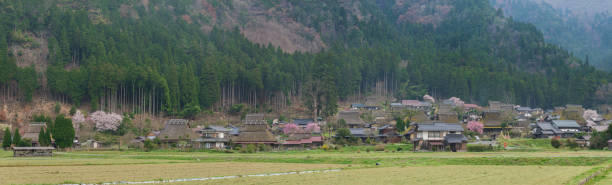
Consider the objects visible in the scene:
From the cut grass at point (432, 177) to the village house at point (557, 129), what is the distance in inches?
1707

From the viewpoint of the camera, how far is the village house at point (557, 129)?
270 ft

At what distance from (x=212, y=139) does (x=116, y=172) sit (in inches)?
1304

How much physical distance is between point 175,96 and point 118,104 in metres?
8.40

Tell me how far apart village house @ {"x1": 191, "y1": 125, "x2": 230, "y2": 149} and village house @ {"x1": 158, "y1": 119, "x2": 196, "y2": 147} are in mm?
1496

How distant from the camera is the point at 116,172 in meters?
39.5

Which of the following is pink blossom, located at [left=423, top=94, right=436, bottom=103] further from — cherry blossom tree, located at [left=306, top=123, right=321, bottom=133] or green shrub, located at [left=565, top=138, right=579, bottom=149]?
green shrub, located at [left=565, top=138, right=579, bottom=149]

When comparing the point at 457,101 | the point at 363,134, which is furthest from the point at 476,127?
the point at 457,101

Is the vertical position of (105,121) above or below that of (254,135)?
above

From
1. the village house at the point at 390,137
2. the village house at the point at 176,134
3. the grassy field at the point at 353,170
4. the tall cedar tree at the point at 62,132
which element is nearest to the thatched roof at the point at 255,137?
the village house at the point at 176,134

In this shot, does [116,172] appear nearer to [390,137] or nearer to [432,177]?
[432,177]

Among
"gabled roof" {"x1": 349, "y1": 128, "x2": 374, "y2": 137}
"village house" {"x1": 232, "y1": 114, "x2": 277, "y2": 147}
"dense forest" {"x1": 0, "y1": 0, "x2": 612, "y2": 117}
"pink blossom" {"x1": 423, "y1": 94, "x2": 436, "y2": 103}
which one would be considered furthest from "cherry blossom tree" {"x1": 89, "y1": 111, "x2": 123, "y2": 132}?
"pink blossom" {"x1": 423, "y1": 94, "x2": 436, "y2": 103}

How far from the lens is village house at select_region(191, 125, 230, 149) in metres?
72.4

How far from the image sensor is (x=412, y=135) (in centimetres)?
7719

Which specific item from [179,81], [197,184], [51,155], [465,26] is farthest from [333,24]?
[197,184]
